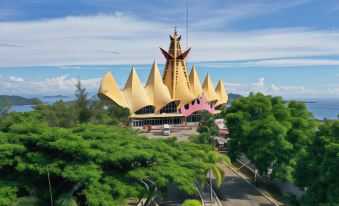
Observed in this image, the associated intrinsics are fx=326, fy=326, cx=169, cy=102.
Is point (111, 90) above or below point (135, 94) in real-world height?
above

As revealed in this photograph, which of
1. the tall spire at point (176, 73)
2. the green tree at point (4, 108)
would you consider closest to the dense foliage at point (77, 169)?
the green tree at point (4, 108)

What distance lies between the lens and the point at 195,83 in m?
64.2

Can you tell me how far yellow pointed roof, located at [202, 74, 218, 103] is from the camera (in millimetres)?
65688

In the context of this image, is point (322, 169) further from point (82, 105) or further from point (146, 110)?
point (146, 110)

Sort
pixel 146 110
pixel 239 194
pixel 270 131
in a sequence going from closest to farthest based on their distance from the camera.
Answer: pixel 270 131, pixel 239 194, pixel 146 110

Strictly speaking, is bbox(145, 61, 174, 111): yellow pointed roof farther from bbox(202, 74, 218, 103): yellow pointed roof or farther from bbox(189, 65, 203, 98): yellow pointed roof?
bbox(202, 74, 218, 103): yellow pointed roof

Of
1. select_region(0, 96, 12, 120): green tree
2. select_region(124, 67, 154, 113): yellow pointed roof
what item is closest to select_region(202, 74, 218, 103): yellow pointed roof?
select_region(124, 67, 154, 113): yellow pointed roof

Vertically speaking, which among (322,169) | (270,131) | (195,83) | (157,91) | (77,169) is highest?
(195,83)

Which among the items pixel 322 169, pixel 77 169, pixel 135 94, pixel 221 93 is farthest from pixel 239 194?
pixel 221 93

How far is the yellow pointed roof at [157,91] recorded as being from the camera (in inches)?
2239

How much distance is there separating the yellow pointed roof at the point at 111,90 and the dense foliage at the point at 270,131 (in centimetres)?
2871

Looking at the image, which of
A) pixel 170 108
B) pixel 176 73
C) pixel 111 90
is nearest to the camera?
pixel 111 90

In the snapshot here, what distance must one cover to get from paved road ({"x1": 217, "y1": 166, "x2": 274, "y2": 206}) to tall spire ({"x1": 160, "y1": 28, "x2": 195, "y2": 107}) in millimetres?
32306

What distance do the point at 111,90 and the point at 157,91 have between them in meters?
8.19
